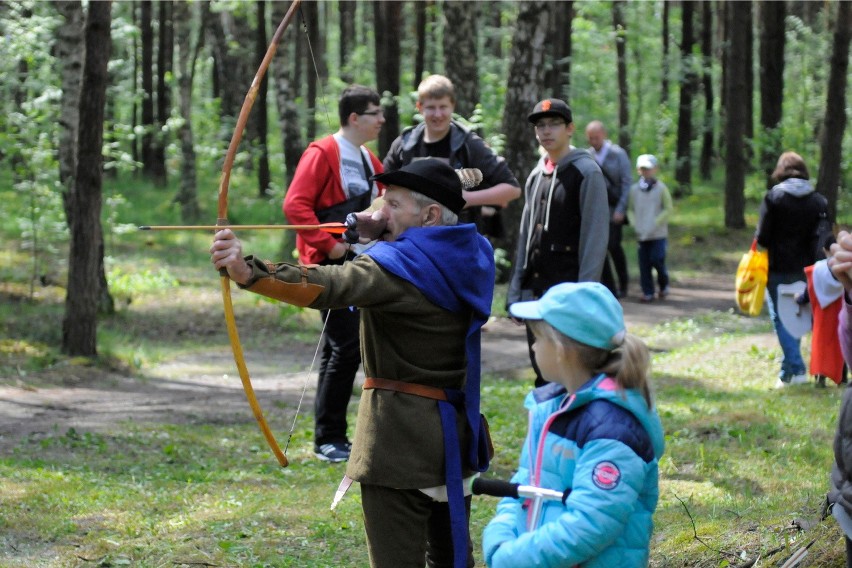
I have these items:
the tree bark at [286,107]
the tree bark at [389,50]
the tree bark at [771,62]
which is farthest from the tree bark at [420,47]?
the tree bark at [771,62]

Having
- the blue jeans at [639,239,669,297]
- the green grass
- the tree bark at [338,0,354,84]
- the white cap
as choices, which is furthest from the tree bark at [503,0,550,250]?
the tree bark at [338,0,354,84]

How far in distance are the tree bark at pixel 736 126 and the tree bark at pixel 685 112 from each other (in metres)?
5.80

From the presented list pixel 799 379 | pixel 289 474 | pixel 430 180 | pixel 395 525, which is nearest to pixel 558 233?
pixel 289 474

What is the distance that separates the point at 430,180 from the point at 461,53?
11.8m

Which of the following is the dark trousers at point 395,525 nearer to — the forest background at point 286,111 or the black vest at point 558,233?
the forest background at point 286,111

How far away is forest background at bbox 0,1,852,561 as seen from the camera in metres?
11.8

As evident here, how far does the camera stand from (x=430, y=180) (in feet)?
12.4

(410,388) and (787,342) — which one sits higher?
(410,388)

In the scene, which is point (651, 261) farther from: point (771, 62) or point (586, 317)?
point (586, 317)

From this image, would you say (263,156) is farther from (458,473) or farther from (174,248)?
(458,473)

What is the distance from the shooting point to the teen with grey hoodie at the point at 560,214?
21.6 ft

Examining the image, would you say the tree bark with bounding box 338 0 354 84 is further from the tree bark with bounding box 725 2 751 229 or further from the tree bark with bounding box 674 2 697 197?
the tree bark with bounding box 725 2 751 229

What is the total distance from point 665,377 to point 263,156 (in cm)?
1917

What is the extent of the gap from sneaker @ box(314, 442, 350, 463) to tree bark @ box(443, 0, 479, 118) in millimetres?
8728
